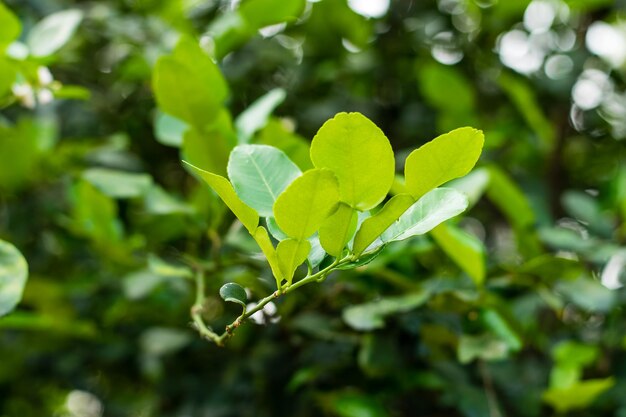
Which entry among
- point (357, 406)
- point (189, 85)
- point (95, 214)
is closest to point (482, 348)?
point (357, 406)

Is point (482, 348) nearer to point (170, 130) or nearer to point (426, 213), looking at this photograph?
point (426, 213)

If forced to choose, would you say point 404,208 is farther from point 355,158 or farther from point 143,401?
point 143,401

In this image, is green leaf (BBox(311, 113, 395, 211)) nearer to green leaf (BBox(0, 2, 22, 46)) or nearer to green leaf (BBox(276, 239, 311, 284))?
→ green leaf (BBox(276, 239, 311, 284))

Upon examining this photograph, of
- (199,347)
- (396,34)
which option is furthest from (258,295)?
(396,34)

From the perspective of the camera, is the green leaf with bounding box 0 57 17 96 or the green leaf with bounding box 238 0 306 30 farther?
the green leaf with bounding box 238 0 306 30

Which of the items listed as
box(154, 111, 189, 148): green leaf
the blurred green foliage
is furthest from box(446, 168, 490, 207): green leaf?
box(154, 111, 189, 148): green leaf

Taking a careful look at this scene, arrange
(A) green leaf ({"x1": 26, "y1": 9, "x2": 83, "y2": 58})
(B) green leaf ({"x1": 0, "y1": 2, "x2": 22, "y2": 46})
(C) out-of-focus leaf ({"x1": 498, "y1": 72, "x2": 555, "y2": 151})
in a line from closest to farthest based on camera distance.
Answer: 1. (B) green leaf ({"x1": 0, "y1": 2, "x2": 22, "y2": 46})
2. (A) green leaf ({"x1": 26, "y1": 9, "x2": 83, "y2": 58})
3. (C) out-of-focus leaf ({"x1": 498, "y1": 72, "x2": 555, "y2": 151})

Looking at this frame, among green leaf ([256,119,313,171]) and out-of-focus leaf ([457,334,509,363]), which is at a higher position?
green leaf ([256,119,313,171])

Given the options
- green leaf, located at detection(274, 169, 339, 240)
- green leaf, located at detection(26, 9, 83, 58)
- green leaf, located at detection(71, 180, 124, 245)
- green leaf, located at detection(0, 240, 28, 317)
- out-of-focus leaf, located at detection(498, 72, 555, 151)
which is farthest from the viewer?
out-of-focus leaf, located at detection(498, 72, 555, 151)
